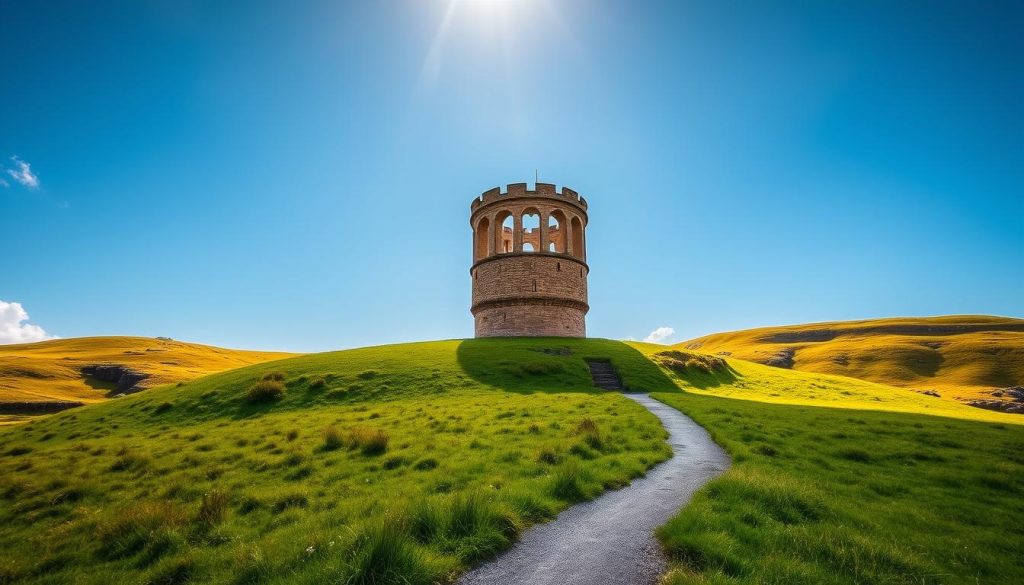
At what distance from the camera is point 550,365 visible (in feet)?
97.5

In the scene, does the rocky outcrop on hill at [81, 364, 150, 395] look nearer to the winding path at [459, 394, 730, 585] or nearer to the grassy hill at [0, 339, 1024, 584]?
the grassy hill at [0, 339, 1024, 584]

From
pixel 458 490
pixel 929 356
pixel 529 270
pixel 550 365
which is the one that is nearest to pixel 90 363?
pixel 529 270

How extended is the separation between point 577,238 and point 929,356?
2851 inches

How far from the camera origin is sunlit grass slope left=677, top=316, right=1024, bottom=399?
61281 mm

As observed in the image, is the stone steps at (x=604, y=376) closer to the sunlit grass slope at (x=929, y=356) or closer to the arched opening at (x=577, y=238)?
the arched opening at (x=577, y=238)

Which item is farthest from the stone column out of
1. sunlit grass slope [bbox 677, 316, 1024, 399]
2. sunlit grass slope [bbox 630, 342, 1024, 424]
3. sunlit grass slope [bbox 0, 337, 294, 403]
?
sunlit grass slope [bbox 0, 337, 294, 403]

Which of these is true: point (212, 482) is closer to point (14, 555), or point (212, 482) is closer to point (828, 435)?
point (14, 555)

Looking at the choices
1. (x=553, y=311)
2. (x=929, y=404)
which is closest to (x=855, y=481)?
(x=929, y=404)

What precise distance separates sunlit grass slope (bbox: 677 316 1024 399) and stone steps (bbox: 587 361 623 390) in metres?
47.2

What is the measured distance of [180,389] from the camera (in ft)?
90.6

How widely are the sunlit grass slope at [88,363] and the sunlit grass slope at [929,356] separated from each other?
321ft

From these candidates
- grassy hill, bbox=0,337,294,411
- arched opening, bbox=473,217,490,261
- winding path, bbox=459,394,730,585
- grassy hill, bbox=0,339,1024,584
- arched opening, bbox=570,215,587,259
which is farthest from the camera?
grassy hill, bbox=0,337,294,411

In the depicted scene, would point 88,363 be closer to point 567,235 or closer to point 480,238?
point 480,238

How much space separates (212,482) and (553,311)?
34530mm
